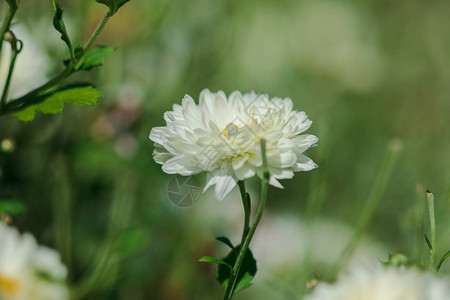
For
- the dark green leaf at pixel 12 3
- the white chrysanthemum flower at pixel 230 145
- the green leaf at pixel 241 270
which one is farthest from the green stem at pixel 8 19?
the green leaf at pixel 241 270

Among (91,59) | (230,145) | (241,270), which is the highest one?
(91,59)

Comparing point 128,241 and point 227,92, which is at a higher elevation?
point 227,92

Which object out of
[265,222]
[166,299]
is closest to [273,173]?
[166,299]

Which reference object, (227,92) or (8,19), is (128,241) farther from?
(227,92)

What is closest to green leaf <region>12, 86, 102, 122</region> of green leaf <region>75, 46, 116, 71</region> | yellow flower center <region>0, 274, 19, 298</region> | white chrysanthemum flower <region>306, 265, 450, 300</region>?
green leaf <region>75, 46, 116, 71</region>

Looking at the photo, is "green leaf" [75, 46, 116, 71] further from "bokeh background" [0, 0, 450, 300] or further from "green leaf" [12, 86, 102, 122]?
"bokeh background" [0, 0, 450, 300]

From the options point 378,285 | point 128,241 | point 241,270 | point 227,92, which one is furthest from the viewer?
point 227,92

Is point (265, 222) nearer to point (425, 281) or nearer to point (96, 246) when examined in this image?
point (96, 246)

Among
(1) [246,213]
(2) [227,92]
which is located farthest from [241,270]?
(2) [227,92]
